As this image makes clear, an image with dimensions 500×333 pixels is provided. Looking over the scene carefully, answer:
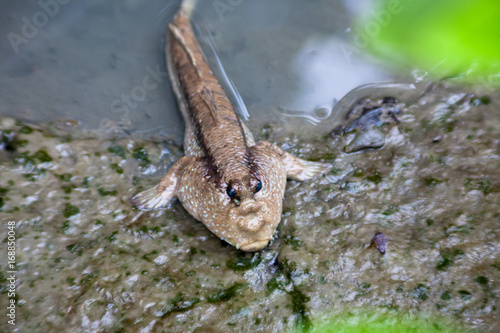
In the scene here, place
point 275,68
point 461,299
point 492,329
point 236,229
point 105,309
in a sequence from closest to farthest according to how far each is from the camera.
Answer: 1. point 492,329
2. point 461,299
3. point 105,309
4. point 236,229
5. point 275,68

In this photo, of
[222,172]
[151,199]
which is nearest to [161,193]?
[151,199]

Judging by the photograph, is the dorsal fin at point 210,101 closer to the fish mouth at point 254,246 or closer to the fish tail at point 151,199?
the fish tail at point 151,199

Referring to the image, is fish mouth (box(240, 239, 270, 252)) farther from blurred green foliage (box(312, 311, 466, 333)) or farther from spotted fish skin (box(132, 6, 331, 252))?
blurred green foliage (box(312, 311, 466, 333))

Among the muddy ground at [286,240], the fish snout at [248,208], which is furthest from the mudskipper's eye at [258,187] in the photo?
the muddy ground at [286,240]

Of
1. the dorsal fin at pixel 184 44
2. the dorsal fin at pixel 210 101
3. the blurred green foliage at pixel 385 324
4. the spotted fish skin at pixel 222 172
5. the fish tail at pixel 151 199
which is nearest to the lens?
the blurred green foliage at pixel 385 324

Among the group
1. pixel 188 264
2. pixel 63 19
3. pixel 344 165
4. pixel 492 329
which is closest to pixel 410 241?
pixel 492 329

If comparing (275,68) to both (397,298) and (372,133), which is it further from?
(397,298)

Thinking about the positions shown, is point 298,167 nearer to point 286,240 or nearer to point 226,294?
A: point 286,240
